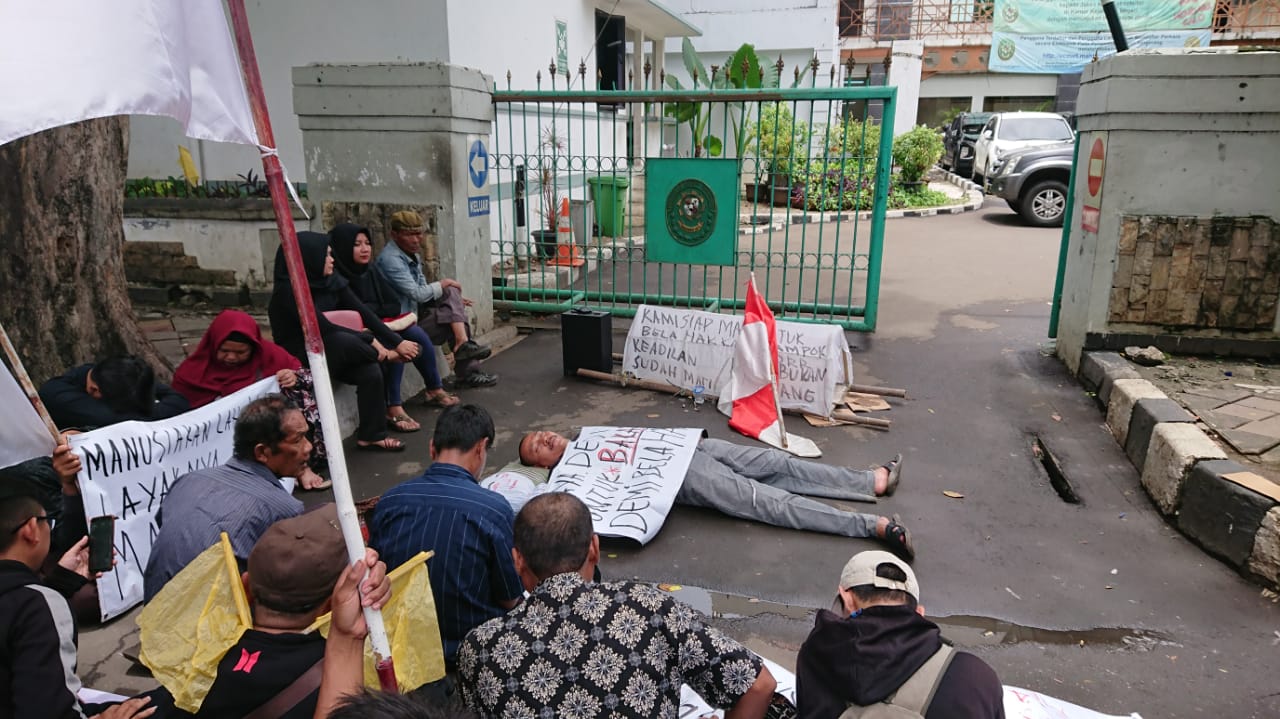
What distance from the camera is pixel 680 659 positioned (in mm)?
1944

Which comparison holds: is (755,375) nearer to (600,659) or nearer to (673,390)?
(673,390)

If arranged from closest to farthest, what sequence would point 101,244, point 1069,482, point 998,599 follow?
point 998,599 < point 1069,482 < point 101,244

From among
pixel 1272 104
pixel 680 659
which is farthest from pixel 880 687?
pixel 1272 104

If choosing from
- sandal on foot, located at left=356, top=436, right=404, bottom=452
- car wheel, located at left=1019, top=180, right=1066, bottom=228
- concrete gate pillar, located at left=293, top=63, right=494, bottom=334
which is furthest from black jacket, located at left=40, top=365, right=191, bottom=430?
car wheel, located at left=1019, top=180, right=1066, bottom=228

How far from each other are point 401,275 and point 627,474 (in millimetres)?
2691

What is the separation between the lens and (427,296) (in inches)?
249

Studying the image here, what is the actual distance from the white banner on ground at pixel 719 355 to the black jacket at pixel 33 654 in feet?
14.9

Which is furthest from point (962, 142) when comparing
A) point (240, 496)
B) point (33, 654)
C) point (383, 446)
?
point (33, 654)

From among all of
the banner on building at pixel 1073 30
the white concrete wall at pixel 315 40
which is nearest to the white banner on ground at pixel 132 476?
the white concrete wall at pixel 315 40

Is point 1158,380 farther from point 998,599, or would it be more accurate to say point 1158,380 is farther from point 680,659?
point 680,659

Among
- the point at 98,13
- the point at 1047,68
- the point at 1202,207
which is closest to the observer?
the point at 98,13

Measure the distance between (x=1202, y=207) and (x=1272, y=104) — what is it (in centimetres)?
78

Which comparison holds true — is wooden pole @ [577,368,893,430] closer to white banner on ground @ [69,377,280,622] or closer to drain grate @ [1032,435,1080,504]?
drain grate @ [1032,435,1080,504]

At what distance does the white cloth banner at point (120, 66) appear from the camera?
65.0 inches
